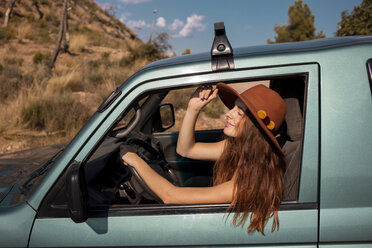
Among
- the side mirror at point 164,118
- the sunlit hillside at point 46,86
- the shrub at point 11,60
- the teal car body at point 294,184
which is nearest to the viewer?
the teal car body at point 294,184

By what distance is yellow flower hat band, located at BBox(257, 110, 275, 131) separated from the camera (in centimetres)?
143

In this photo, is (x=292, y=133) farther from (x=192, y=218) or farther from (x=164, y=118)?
(x=164, y=118)

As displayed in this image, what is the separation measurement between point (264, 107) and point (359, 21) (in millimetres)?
14324

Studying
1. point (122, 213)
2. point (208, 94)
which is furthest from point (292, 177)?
point (122, 213)

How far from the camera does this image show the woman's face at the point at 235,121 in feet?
5.38

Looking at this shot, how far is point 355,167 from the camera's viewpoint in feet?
4.17

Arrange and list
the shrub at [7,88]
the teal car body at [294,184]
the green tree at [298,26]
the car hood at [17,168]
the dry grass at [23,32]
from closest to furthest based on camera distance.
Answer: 1. the teal car body at [294,184]
2. the car hood at [17,168]
3. the shrub at [7,88]
4. the dry grass at [23,32]
5. the green tree at [298,26]

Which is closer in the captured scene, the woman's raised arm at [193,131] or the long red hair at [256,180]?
the long red hair at [256,180]

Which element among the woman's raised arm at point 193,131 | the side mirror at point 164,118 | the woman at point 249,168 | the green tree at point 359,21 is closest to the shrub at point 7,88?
the side mirror at point 164,118

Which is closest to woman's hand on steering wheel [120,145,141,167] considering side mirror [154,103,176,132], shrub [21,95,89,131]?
side mirror [154,103,176,132]

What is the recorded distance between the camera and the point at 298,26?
4022 cm

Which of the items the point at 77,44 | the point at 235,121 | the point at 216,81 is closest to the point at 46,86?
the point at 235,121

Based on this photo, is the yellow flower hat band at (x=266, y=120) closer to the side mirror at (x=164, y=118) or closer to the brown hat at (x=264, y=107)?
the brown hat at (x=264, y=107)

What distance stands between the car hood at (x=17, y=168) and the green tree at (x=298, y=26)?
3969cm
